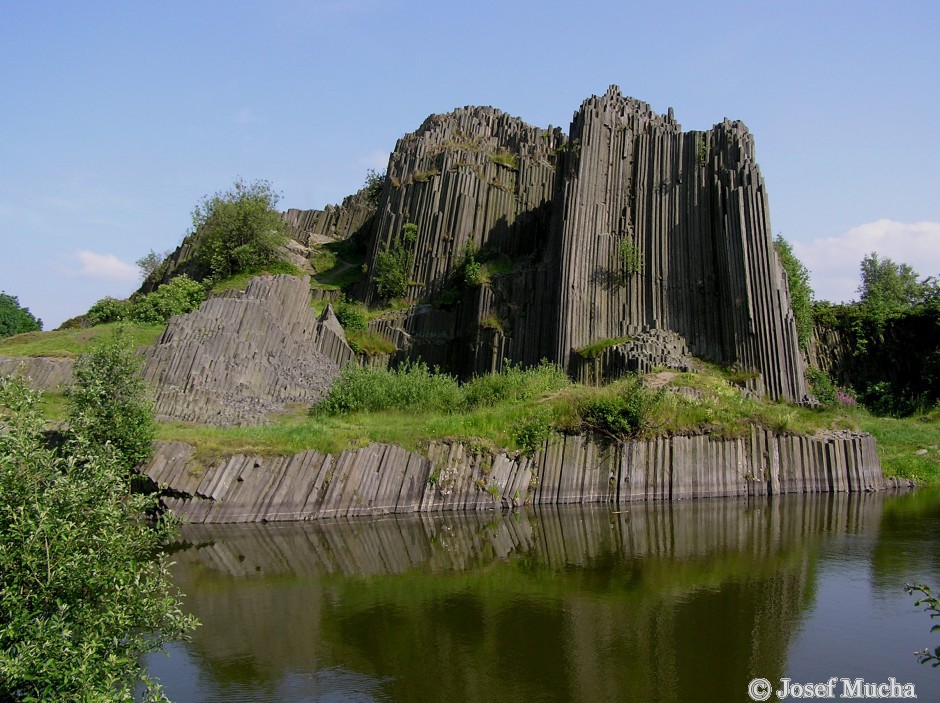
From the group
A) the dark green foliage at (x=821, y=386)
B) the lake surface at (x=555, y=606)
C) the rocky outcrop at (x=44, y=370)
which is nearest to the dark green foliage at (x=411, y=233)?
the dark green foliage at (x=821, y=386)

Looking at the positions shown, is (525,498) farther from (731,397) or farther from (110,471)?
(110,471)

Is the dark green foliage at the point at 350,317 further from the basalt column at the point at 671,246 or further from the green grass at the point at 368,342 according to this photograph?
the basalt column at the point at 671,246

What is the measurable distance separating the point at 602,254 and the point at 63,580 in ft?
95.3

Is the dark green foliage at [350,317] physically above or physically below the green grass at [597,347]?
above

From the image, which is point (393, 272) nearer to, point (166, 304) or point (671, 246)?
point (166, 304)

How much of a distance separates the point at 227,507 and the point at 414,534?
489 centimetres

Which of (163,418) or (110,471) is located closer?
(110,471)

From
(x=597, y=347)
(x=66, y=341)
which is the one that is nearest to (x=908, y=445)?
(x=597, y=347)

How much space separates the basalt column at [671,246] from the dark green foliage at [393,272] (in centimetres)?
856

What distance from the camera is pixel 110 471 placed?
9.03m

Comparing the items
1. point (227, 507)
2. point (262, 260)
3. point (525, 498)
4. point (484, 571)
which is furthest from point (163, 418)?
point (262, 260)

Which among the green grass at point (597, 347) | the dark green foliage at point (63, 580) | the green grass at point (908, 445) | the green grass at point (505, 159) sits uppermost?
the green grass at point (505, 159)

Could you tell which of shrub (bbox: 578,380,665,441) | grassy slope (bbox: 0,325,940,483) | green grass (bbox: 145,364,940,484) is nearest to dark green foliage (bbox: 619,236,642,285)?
green grass (bbox: 145,364,940,484)

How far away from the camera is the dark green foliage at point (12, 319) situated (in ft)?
254
